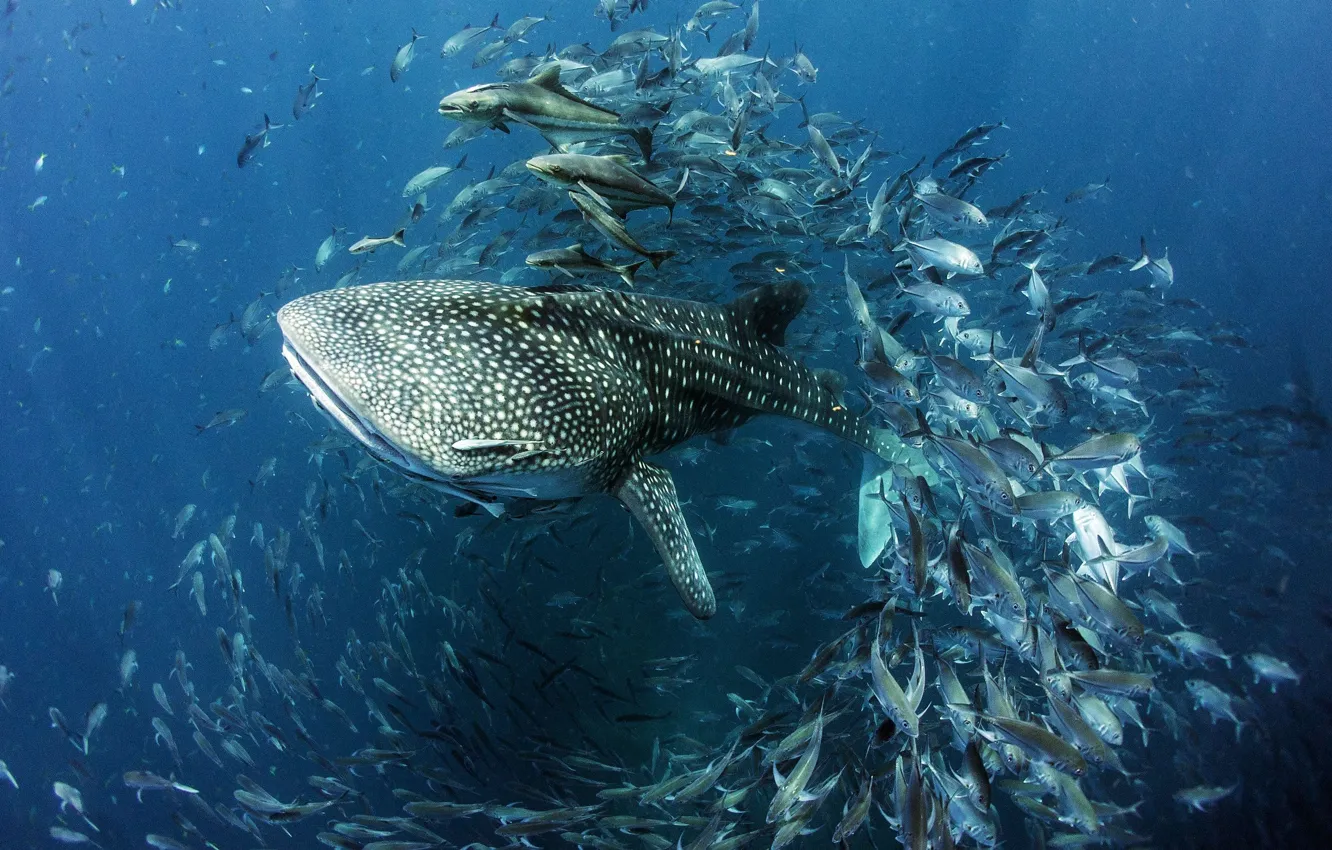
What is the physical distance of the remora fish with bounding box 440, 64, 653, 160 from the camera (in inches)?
142

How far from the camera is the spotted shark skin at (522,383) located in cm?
255

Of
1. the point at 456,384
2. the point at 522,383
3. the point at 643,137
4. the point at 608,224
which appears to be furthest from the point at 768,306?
the point at 456,384

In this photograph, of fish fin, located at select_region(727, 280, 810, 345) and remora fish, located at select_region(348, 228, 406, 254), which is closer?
fish fin, located at select_region(727, 280, 810, 345)

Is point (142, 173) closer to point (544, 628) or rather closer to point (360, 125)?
point (360, 125)

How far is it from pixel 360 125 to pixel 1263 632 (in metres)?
65.4

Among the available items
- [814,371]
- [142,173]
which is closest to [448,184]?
[814,371]

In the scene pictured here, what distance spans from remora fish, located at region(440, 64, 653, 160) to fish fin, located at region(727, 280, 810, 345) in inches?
59.8

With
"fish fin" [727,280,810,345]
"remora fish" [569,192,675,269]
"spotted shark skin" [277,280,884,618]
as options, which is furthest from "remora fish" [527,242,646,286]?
"fish fin" [727,280,810,345]

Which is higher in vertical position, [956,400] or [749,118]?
[749,118]

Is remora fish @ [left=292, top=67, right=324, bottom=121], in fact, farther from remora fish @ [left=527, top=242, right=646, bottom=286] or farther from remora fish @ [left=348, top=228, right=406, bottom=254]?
remora fish @ [left=527, top=242, right=646, bottom=286]

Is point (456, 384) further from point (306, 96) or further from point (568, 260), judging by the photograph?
point (306, 96)

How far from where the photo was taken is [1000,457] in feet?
14.5

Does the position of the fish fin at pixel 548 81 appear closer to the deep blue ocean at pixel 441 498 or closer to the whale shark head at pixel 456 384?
the whale shark head at pixel 456 384

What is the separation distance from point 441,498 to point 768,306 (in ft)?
18.7
